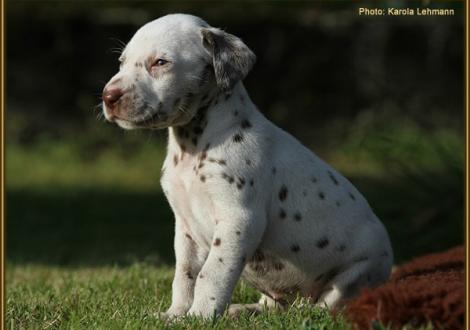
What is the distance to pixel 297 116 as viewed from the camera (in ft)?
43.7

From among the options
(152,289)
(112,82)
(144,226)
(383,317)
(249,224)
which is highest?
(112,82)

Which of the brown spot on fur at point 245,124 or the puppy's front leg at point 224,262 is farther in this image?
the brown spot on fur at point 245,124

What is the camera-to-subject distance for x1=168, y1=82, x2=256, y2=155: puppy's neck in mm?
4254

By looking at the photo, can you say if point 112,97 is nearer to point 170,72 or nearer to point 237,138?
point 170,72

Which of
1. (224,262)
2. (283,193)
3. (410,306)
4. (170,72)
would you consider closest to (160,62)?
(170,72)

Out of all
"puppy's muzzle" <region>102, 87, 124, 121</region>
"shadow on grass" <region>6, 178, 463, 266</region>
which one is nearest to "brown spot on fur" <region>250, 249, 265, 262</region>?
"puppy's muzzle" <region>102, 87, 124, 121</region>

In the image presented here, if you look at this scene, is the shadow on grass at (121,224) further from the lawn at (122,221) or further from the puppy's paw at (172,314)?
the puppy's paw at (172,314)

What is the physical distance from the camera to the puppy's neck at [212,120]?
4.25m

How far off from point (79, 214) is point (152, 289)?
17.6 ft

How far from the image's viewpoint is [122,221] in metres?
10.2

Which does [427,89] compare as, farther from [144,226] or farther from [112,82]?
[112,82]

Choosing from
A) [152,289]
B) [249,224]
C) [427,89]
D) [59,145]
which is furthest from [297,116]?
[249,224]

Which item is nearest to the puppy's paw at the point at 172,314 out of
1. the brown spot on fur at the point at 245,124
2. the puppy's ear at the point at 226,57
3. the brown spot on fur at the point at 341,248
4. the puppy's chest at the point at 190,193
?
the puppy's chest at the point at 190,193

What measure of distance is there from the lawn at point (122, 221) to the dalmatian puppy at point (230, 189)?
0.35 meters
